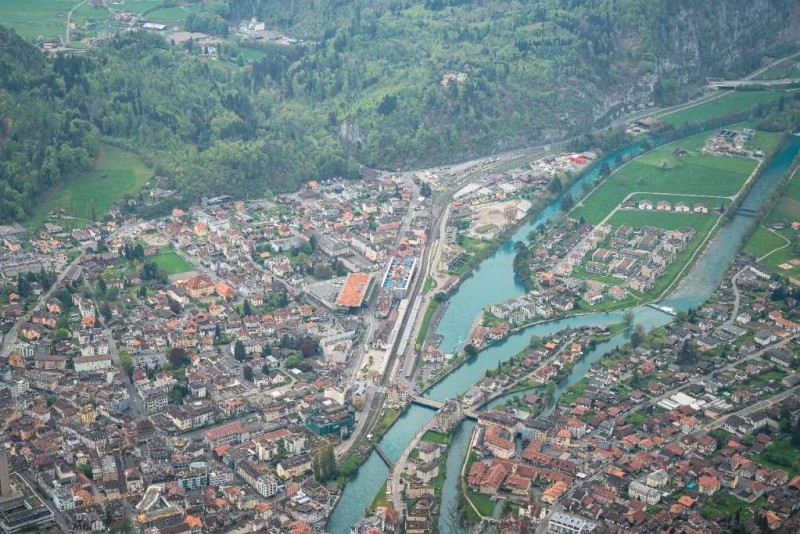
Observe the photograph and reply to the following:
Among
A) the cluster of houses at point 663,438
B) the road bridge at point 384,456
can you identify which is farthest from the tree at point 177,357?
the cluster of houses at point 663,438

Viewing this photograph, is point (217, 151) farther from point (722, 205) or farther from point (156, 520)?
point (156, 520)

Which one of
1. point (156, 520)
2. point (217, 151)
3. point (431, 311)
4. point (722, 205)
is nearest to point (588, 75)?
point (722, 205)

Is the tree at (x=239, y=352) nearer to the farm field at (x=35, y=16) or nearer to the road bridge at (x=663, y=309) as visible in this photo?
the road bridge at (x=663, y=309)

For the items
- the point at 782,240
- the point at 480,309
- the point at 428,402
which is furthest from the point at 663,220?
the point at 428,402

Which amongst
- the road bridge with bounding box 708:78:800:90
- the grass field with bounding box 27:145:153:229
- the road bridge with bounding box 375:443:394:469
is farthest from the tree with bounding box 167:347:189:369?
the road bridge with bounding box 708:78:800:90

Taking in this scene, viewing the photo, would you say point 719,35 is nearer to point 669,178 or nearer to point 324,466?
point 669,178

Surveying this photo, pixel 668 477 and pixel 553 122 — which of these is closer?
pixel 668 477

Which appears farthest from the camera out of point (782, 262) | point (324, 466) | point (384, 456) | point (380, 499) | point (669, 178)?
point (669, 178)
